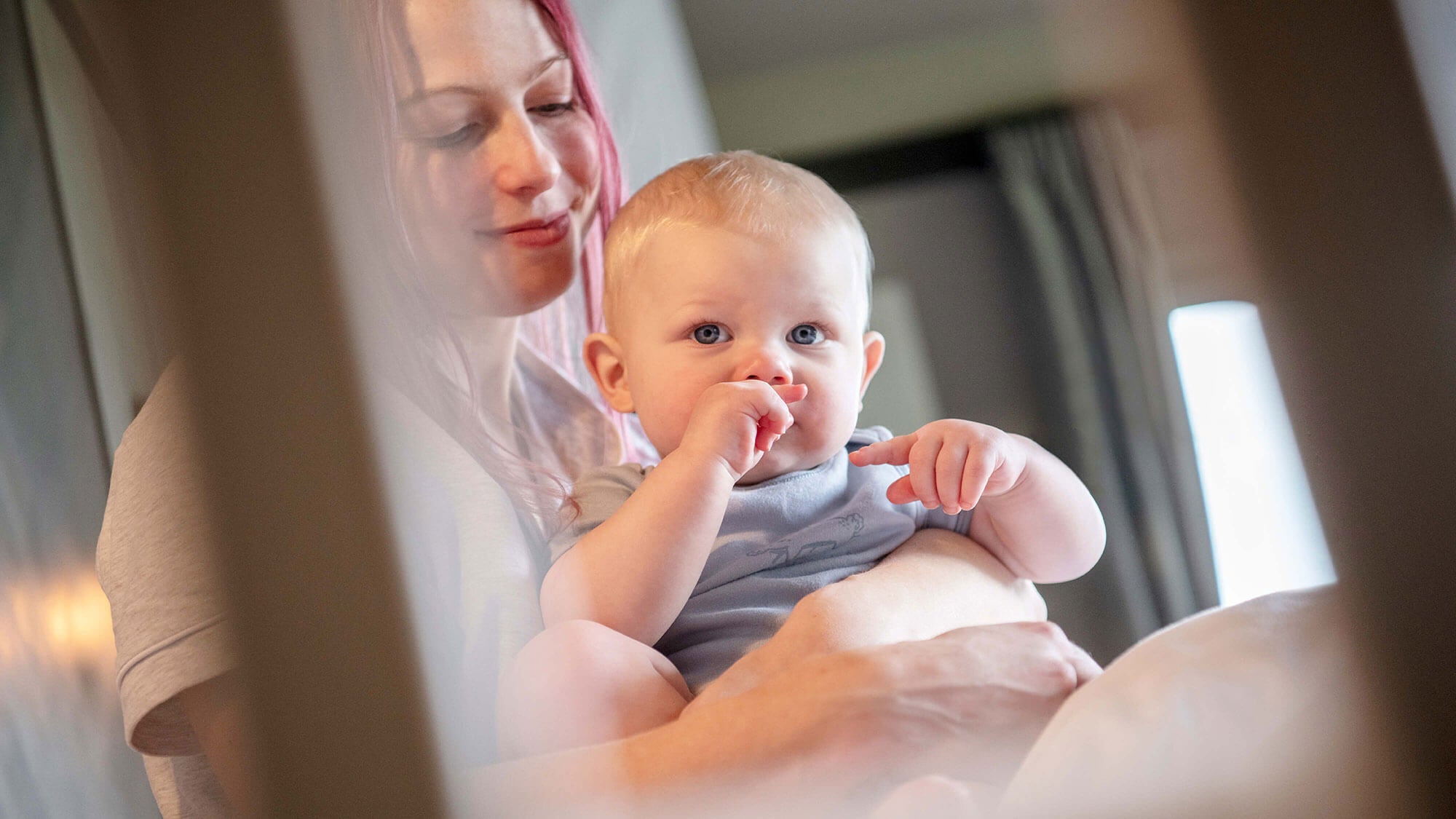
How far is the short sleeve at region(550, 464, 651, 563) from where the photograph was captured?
723mm

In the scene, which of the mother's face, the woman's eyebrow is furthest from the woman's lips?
the woman's eyebrow

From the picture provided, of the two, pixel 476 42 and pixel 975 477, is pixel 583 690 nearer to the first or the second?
pixel 975 477

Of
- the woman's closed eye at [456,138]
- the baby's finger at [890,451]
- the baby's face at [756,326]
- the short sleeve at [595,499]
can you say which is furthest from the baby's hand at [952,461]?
the woman's closed eye at [456,138]

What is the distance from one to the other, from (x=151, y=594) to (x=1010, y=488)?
542mm

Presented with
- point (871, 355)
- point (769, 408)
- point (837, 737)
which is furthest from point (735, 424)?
point (837, 737)

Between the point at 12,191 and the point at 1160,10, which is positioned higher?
the point at 12,191

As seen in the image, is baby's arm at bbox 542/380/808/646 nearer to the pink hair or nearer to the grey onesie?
the grey onesie

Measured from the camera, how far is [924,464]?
569 millimetres

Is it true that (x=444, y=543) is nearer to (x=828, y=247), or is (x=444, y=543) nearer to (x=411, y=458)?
(x=411, y=458)

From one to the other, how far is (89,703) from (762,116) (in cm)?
60

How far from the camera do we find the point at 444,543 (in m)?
0.42

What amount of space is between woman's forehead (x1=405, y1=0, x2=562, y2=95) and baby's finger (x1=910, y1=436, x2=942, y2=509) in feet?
1.14

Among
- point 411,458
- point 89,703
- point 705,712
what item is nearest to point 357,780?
point 411,458

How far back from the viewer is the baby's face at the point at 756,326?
68 cm
